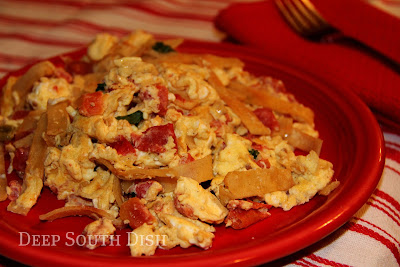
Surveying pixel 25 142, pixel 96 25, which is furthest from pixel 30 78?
pixel 96 25

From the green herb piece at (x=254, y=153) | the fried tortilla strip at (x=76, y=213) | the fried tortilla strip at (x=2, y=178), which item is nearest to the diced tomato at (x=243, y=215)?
the green herb piece at (x=254, y=153)

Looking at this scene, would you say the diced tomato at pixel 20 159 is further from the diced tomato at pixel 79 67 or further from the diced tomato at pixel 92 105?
the diced tomato at pixel 79 67

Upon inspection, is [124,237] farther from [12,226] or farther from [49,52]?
[49,52]

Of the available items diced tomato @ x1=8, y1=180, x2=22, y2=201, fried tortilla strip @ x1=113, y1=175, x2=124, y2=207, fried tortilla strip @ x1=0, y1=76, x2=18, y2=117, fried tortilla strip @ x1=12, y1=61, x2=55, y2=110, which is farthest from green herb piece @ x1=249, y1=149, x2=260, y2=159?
fried tortilla strip @ x1=0, y1=76, x2=18, y2=117

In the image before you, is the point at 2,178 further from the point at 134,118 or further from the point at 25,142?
the point at 134,118

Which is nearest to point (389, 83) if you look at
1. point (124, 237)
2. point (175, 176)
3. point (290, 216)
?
point (290, 216)

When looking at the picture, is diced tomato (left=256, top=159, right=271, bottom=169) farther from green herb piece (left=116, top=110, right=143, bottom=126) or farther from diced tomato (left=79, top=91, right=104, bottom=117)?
diced tomato (left=79, top=91, right=104, bottom=117)
